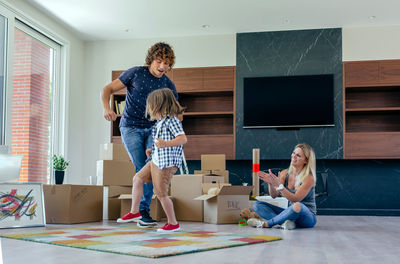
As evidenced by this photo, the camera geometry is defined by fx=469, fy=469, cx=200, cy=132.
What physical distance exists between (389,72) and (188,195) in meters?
3.01

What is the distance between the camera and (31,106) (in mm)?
5133

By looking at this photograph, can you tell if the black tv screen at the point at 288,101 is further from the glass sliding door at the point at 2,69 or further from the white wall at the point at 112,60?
the glass sliding door at the point at 2,69

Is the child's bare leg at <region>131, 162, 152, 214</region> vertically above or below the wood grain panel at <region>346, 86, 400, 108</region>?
below

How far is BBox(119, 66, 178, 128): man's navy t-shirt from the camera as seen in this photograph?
116 inches

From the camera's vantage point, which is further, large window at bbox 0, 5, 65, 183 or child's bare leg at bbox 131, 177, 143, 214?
large window at bbox 0, 5, 65, 183

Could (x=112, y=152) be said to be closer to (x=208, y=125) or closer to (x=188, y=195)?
(x=188, y=195)

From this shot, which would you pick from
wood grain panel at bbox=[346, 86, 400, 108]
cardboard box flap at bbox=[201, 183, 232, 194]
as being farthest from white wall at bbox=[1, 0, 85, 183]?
wood grain panel at bbox=[346, 86, 400, 108]

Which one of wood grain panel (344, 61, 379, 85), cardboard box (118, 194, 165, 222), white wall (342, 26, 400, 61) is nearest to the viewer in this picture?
cardboard box (118, 194, 165, 222)

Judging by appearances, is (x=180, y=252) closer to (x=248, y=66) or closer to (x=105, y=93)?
(x=105, y=93)

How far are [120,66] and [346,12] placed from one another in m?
2.88

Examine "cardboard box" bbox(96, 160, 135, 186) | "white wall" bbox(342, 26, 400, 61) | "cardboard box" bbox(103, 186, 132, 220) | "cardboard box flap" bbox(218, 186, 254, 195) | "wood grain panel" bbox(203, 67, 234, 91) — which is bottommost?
"cardboard box" bbox(103, 186, 132, 220)

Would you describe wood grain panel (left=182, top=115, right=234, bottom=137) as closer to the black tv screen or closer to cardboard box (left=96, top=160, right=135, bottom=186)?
the black tv screen

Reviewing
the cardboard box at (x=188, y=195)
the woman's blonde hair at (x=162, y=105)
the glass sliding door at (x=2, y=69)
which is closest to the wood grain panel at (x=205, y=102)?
the cardboard box at (x=188, y=195)

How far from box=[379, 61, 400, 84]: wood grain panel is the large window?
3860mm
